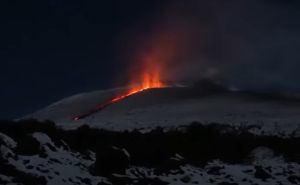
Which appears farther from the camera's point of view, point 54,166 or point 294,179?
point 294,179

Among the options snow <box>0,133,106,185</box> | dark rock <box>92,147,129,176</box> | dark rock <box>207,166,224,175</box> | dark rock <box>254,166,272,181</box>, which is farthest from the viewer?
dark rock <box>207,166,224,175</box>

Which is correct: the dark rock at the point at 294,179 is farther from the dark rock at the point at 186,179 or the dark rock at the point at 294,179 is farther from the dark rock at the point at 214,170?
the dark rock at the point at 186,179

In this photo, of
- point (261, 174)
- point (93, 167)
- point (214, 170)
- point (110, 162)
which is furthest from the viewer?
point (214, 170)

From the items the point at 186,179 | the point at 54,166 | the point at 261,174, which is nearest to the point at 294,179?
the point at 261,174

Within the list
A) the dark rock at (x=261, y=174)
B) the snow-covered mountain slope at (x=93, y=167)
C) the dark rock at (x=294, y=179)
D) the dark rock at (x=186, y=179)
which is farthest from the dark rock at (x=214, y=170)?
the dark rock at (x=294, y=179)

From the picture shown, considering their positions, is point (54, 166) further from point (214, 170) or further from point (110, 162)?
point (214, 170)

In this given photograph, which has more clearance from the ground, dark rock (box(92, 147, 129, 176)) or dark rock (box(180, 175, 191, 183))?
dark rock (box(92, 147, 129, 176))

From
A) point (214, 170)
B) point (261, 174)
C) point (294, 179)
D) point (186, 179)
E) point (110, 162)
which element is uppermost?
point (214, 170)

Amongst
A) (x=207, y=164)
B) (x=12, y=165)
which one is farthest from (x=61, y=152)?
(x=207, y=164)

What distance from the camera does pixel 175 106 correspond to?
541ft

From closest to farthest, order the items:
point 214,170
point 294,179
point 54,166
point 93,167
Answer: point 54,166 < point 93,167 < point 294,179 < point 214,170

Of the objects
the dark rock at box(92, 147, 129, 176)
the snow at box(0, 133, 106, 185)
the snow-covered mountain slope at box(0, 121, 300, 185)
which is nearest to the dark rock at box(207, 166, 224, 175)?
the snow-covered mountain slope at box(0, 121, 300, 185)

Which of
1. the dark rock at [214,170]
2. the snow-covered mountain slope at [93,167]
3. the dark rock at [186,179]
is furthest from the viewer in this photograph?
the dark rock at [214,170]

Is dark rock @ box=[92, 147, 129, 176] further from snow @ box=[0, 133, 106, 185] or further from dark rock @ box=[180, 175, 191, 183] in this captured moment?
dark rock @ box=[180, 175, 191, 183]
